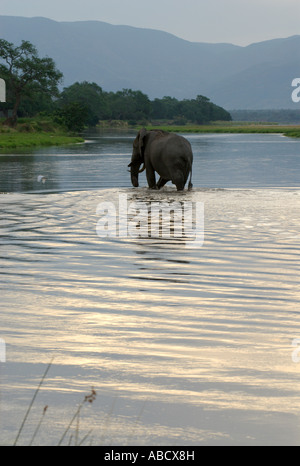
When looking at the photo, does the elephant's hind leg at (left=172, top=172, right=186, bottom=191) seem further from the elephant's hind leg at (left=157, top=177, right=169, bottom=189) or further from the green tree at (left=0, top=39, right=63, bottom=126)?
the green tree at (left=0, top=39, right=63, bottom=126)

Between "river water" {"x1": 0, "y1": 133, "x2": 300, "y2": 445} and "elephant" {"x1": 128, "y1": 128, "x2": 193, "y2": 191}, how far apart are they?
16.0ft

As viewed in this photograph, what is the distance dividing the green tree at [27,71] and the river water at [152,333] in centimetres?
7503

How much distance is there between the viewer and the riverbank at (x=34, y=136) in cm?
5488

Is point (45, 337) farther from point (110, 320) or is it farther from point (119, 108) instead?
point (119, 108)

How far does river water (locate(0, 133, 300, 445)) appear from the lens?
4.50 metres

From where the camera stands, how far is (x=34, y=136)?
68500mm

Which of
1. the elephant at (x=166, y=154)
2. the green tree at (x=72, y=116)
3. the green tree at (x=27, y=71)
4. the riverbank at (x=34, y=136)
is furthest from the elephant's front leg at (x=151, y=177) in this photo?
the green tree at (x=72, y=116)

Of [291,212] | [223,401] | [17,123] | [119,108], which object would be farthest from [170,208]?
[119,108]

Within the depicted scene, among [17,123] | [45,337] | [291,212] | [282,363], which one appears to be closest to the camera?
[282,363]

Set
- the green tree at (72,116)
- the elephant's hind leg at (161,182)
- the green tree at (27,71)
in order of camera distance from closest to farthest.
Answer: the elephant's hind leg at (161,182) < the green tree at (27,71) < the green tree at (72,116)

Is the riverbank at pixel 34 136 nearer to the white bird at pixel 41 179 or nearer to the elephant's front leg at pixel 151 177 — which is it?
the white bird at pixel 41 179

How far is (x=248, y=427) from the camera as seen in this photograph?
443cm

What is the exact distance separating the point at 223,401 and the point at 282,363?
0.88m

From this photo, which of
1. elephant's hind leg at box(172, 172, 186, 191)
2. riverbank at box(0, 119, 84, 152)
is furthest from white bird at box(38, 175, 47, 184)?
riverbank at box(0, 119, 84, 152)
